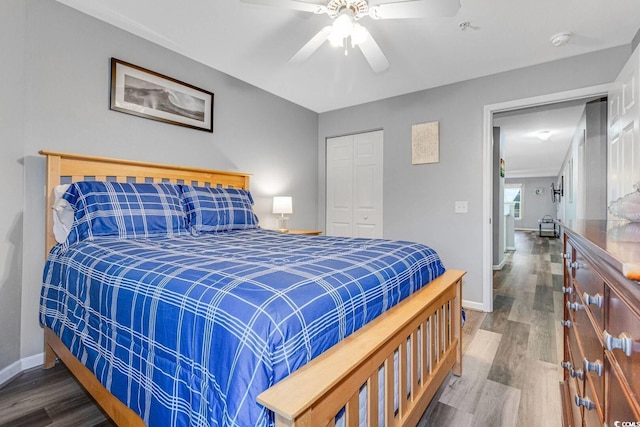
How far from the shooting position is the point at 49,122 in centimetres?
203

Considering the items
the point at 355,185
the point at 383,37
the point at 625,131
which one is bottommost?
the point at 355,185

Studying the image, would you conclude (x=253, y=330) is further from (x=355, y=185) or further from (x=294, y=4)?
(x=355, y=185)

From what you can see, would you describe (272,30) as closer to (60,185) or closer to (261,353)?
(60,185)

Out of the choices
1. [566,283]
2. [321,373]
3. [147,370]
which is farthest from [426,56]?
[147,370]

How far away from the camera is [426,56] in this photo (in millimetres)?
2732

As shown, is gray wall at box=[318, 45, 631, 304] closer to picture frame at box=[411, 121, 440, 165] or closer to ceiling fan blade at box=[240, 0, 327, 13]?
picture frame at box=[411, 121, 440, 165]

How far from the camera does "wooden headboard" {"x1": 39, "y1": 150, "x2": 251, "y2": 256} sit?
195 cm

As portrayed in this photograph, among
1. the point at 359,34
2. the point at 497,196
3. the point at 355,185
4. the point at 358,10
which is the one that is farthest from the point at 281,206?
the point at 497,196

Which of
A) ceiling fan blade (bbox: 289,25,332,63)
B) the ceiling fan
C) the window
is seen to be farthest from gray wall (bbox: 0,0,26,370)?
the window

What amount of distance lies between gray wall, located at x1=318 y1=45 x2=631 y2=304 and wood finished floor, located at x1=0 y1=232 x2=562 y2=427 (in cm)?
68

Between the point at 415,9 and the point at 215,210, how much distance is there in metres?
1.98

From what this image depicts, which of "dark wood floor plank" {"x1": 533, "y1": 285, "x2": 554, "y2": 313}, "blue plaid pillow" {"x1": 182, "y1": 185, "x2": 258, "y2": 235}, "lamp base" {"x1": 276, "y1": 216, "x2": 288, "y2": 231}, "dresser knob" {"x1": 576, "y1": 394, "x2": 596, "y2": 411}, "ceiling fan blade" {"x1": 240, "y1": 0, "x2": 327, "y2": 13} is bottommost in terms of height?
"dark wood floor plank" {"x1": 533, "y1": 285, "x2": 554, "y2": 313}

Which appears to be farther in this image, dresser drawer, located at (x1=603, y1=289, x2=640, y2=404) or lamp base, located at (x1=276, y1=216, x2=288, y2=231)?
lamp base, located at (x1=276, y1=216, x2=288, y2=231)

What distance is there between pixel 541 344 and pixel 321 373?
234 cm
